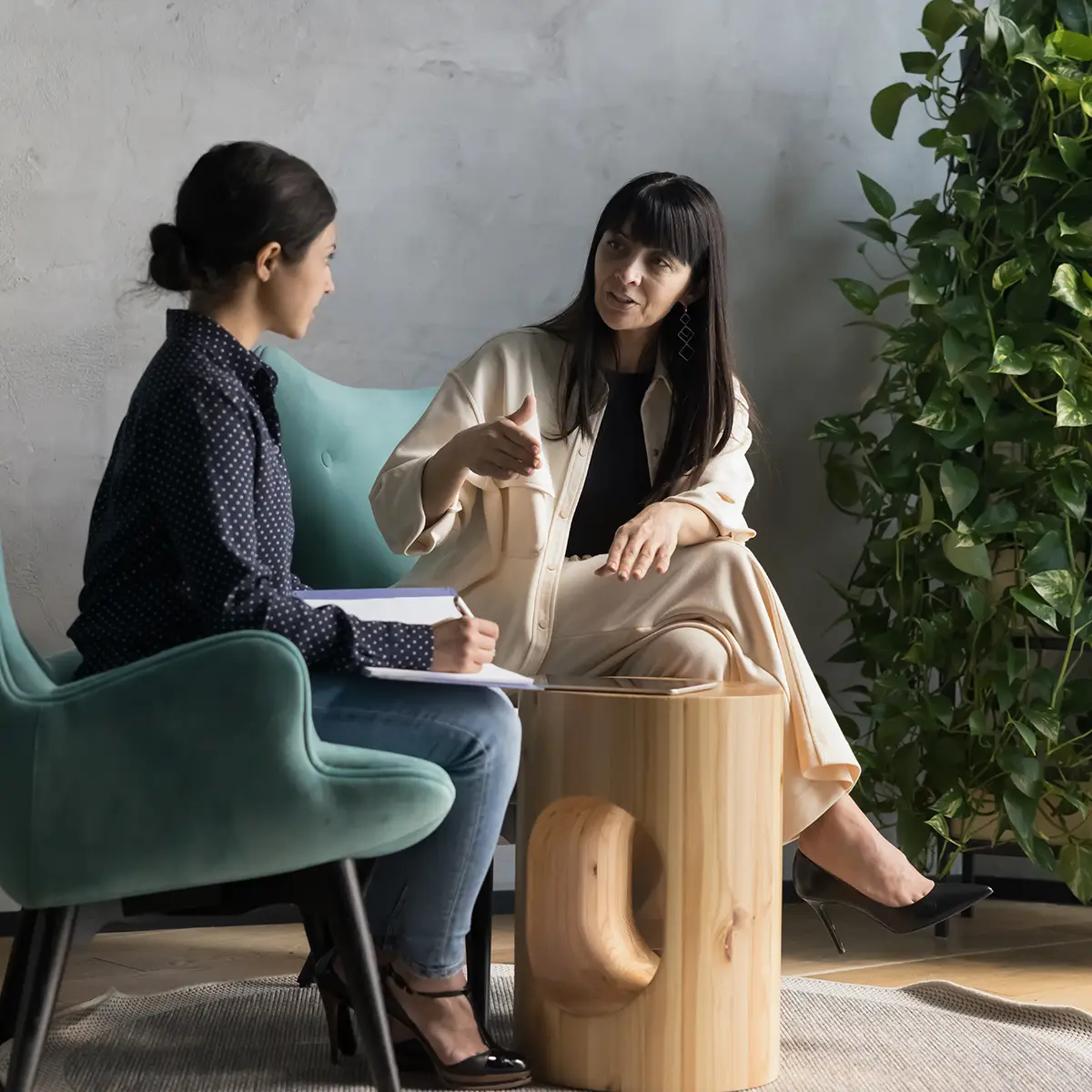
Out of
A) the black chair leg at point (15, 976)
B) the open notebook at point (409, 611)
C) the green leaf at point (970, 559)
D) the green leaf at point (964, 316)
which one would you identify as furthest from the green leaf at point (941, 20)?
the black chair leg at point (15, 976)

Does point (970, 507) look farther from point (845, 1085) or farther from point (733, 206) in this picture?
point (845, 1085)

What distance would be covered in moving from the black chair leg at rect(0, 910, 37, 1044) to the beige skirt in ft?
2.37

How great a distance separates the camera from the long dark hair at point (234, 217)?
150 centimetres

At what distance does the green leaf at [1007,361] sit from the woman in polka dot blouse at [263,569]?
1.21 metres

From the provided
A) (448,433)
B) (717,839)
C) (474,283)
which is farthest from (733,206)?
(717,839)

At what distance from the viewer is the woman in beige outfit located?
1.86 meters

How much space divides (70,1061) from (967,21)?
2131 mm

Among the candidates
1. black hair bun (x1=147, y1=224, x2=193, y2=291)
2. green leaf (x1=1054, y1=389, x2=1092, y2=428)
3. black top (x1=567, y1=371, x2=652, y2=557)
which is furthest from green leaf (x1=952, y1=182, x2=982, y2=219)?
black hair bun (x1=147, y1=224, x2=193, y2=291)

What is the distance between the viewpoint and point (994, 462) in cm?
253

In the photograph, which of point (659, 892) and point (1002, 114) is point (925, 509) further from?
point (659, 892)

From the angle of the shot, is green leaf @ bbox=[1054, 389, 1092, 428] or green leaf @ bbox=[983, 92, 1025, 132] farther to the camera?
green leaf @ bbox=[983, 92, 1025, 132]

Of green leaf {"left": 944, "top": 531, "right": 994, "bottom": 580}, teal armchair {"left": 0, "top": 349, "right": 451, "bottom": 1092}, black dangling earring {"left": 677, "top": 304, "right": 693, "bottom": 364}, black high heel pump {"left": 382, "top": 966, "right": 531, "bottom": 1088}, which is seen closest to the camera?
teal armchair {"left": 0, "top": 349, "right": 451, "bottom": 1092}

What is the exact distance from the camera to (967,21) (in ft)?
8.27

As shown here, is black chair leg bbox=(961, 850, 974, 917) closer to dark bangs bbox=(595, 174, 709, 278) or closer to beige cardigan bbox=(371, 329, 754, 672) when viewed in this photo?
beige cardigan bbox=(371, 329, 754, 672)
